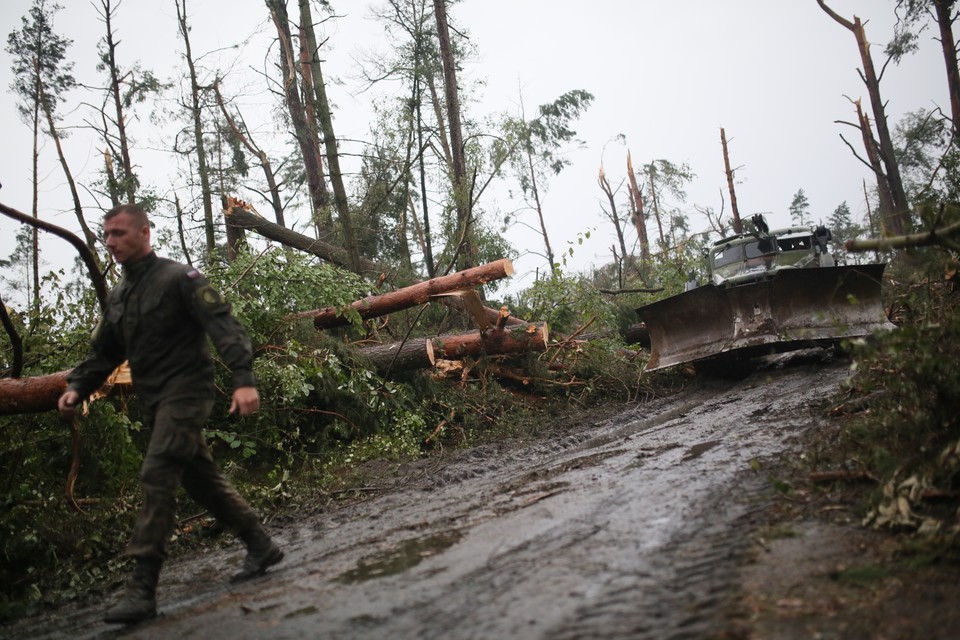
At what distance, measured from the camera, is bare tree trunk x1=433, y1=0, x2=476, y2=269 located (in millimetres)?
15594

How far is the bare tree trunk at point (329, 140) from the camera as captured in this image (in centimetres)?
1241

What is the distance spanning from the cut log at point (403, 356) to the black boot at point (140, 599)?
578 cm

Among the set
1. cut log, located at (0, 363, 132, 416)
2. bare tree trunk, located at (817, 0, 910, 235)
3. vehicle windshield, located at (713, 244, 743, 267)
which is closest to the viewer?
cut log, located at (0, 363, 132, 416)

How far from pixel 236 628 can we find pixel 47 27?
27.8 meters

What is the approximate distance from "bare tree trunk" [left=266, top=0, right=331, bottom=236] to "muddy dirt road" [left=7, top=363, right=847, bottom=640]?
1118 cm

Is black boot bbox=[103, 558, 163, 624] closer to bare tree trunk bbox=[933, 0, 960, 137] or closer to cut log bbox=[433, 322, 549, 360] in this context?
cut log bbox=[433, 322, 549, 360]

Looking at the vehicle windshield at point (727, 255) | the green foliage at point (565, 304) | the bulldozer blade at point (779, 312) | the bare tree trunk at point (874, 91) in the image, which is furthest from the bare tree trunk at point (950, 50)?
the green foliage at point (565, 304)

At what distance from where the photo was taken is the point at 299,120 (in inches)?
703

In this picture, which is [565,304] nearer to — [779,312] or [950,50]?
[779,312]

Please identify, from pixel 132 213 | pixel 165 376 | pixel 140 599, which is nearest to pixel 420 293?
pixel 132 213

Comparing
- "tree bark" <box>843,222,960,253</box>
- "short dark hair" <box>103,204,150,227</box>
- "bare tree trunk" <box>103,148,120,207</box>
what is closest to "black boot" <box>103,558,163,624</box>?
"short dark hair" <box>103,204,150,227</box>

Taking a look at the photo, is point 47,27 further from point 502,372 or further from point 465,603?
point 465,603

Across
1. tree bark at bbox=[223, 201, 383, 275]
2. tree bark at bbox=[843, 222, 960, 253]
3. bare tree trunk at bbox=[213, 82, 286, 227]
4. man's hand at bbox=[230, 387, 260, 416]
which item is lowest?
man's hand at bbox=[230, 387, 260, 416]

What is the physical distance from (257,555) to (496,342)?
6.68 m
